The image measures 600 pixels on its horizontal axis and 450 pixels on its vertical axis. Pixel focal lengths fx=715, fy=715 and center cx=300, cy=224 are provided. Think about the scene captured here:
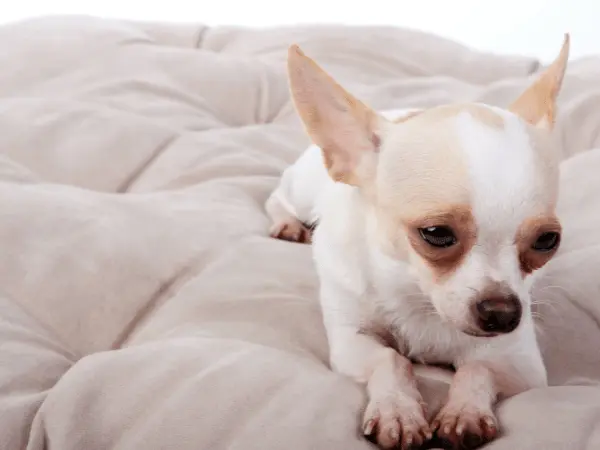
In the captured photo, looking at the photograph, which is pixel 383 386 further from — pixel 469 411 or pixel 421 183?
pixel 421 183

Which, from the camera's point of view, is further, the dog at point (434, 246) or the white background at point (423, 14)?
the white background at point (423, 14)

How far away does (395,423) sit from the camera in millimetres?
699

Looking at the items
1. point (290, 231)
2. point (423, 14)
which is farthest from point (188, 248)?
point (423, 14)

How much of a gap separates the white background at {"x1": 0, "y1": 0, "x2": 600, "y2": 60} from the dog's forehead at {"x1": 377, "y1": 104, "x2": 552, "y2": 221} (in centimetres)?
217

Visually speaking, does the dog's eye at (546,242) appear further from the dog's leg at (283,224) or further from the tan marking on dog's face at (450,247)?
the dog's leg at (283,224)

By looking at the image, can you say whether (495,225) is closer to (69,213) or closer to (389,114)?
(389,114)

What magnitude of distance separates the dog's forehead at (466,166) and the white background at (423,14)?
7.11 ft

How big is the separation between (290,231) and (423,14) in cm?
191

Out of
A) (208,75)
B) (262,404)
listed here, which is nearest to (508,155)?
(262,404)

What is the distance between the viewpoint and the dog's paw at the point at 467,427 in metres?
0.69

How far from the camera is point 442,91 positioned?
178cm

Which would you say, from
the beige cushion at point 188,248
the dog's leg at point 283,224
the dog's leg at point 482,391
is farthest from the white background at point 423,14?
the dog's leg at point 482,391

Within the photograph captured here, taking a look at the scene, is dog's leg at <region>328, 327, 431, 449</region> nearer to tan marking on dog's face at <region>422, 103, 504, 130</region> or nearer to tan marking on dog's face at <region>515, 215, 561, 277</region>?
tan marking on dog's face at <region>515, 215, 561, 277</region>

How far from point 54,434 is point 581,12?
267 centimetres
